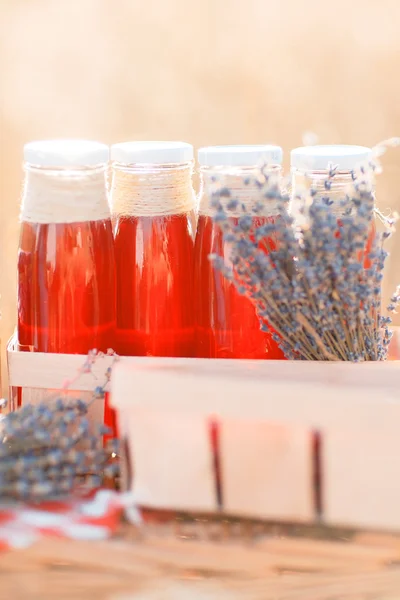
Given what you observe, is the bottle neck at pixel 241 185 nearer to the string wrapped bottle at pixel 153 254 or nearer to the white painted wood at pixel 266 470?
the string wrapped bottle at pixel 153 254

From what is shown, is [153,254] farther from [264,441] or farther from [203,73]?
[203,73]

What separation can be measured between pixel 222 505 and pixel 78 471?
0.13 meters

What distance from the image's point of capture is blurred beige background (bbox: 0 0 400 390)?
1.42 m

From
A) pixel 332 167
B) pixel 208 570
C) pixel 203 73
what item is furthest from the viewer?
pixel 203 73

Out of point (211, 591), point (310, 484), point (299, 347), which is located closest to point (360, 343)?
point (299, 347)

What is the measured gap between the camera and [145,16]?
143 centimetres

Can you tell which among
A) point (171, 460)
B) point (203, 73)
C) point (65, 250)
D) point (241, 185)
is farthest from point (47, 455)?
point (203, 73)

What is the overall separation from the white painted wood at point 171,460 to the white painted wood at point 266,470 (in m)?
0.02

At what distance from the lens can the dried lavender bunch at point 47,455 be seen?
0.60 metres

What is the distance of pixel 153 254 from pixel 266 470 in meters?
0.27

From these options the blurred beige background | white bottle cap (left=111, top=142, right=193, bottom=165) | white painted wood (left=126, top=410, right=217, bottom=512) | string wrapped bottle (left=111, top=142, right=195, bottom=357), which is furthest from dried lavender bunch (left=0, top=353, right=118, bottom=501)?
the blurred beige background

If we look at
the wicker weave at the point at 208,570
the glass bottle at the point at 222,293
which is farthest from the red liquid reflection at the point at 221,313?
the wicker weave at the point at 208,570

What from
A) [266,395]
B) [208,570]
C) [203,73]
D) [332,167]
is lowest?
[208,570]

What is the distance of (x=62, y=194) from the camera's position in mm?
717
